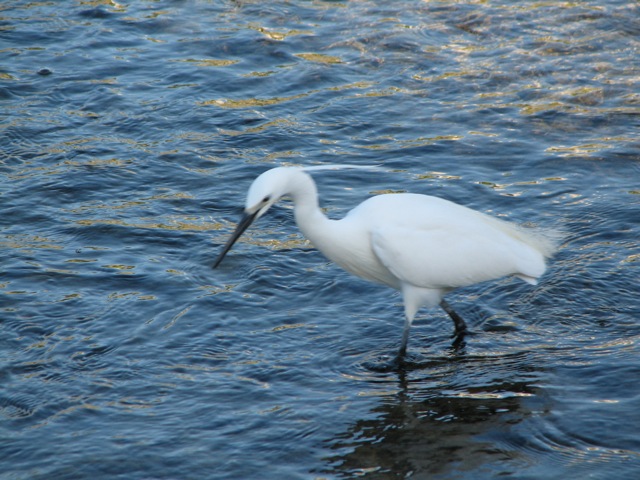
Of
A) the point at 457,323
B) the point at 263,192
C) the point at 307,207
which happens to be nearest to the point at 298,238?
the point at 307,207

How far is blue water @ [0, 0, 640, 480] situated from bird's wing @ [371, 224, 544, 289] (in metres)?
0.42

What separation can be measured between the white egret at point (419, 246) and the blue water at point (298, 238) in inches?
15.4

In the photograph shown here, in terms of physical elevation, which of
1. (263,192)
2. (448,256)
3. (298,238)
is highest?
(263,192)

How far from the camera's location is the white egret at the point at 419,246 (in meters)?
5.80

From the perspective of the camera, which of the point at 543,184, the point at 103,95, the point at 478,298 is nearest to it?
the point at 478,298

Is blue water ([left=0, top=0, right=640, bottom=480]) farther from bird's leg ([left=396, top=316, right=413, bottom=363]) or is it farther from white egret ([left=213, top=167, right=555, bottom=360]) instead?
white egret ([left=213, top=167, right=555, bottom=360])

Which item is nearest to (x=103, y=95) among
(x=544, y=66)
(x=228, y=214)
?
(x=228, y=214)

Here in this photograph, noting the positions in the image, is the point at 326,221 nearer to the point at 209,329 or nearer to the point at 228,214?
the point at 209,329

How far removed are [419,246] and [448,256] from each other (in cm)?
21

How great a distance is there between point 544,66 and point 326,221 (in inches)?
204

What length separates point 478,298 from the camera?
6.51m

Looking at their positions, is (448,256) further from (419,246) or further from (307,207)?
(307,207)

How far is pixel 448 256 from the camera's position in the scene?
19.3 ft

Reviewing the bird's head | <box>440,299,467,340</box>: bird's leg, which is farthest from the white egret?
the bird's head
